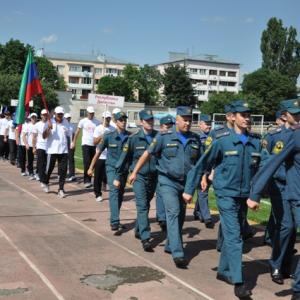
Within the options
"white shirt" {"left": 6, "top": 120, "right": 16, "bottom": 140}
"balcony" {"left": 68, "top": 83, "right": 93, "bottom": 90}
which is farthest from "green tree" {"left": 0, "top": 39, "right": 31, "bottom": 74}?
"white shirt" {"left": 6, "top": 120, "right": 16, "bottom": 140}

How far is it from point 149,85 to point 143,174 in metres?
115

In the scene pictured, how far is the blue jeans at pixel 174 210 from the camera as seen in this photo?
657 centimetres

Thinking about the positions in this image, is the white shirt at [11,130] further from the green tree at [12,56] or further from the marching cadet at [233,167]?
the green tree at [12,56]

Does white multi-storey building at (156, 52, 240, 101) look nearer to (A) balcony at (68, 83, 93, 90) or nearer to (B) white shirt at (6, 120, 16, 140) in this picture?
(A) balcony at (68, 83, 93, 90)

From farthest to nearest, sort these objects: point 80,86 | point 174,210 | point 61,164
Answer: point 80,86
point 61,164
point 174,210

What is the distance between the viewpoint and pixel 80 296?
547 centimetres

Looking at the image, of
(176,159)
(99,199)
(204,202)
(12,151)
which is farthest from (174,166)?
(12,151)

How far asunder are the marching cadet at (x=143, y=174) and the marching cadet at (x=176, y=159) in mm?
621

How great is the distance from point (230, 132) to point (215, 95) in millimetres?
83851

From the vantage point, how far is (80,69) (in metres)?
139

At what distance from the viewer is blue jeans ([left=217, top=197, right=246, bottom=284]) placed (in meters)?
5.58

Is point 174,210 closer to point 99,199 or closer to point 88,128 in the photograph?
point 99,199

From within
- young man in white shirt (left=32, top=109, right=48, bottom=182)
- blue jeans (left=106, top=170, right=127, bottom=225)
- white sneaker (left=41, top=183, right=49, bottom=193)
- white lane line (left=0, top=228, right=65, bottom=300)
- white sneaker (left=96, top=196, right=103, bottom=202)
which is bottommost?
white lane line (left=0, top=228, right=65, bottom=300)

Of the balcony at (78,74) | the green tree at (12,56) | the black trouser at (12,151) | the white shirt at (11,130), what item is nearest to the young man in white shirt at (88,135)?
the white shirt at (11,130)
